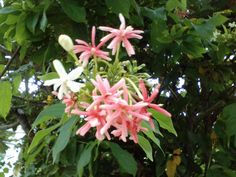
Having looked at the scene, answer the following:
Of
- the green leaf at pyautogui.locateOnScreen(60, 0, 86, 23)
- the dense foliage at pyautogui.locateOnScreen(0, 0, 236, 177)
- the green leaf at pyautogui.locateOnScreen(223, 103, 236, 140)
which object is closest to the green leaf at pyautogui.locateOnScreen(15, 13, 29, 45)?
the dense foliage at pyautogui.locateOnScreen(0, 0, 236, 177)

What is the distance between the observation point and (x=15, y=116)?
184 centimetres

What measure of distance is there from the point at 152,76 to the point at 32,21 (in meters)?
0.45

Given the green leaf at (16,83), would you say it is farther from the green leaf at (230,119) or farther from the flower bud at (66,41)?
the green leaf at (230,119)

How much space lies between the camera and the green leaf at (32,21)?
109 centimetres

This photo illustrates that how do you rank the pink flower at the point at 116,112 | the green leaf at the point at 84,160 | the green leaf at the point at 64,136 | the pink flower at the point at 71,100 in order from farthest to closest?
1. the green leaf at the point at 84,160
2. the green leaf at the point at 64,136
3. the pink flower at the point at 71,100
4. the pink flower at the point at 116,112

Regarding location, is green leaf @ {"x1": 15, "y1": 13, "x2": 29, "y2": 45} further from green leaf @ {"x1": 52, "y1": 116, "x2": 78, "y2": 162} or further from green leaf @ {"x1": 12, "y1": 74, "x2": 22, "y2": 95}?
green leaf @ {"x1": 52, "y1": 116, "x2": 78, "y2": 162}

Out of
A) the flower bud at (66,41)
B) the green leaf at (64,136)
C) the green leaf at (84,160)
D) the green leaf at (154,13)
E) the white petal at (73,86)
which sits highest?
the flower bud at (66,41)

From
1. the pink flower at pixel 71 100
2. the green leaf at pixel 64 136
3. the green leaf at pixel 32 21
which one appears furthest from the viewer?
the green leaf at pixel 32 21

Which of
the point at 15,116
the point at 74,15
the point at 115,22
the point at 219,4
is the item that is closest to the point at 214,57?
the point at 219,4

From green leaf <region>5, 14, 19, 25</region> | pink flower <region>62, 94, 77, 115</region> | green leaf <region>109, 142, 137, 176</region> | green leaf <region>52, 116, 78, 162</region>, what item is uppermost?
green leaf <region>5, 14, 19, 25</region>

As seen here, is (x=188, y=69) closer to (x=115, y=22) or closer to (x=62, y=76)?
(x=115, y=22)

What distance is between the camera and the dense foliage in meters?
1.11

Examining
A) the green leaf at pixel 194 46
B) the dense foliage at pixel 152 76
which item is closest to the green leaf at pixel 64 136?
the dense foliage at pixel 152 76

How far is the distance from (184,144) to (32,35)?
0.63 m
